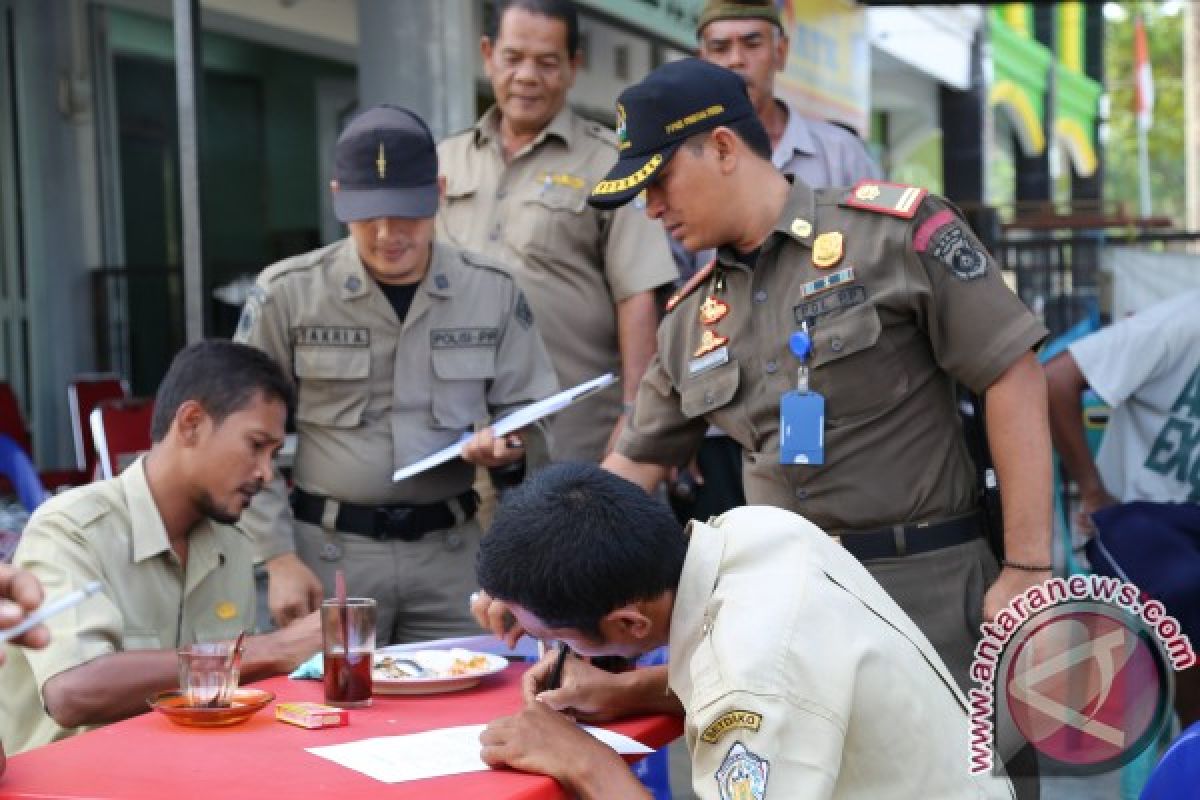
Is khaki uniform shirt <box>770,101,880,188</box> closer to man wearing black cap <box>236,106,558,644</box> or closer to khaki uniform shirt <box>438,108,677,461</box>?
khaki uniform shirt <box>438,108,677,461</box>

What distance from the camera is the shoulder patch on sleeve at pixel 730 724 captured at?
2.03 metres

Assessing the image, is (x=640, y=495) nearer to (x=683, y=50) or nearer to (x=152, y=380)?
(x=683, y=50)

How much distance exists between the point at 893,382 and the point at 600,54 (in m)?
8.97

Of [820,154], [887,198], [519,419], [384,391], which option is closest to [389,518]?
[384,391]

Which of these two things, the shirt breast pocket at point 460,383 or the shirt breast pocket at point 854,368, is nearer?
the shirt breast pocket at point 854,368

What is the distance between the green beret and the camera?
4391 mm

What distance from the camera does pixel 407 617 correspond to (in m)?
3.80

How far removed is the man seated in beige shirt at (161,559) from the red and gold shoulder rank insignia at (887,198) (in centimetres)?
121

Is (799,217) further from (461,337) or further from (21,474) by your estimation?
(21,474)

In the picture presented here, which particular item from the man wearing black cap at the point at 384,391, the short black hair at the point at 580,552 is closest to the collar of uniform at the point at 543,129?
the man wearing black cap at the point at 384,391

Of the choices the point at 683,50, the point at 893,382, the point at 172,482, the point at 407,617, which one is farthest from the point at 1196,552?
the point at 683,50

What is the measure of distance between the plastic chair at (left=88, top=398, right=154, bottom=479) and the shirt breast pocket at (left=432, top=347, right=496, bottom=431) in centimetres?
140

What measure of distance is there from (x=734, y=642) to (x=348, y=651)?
0.84 meters

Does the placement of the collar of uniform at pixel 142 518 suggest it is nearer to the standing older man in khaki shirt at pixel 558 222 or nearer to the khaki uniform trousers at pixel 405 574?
the khaki uniform trousers at pixel 405 574
